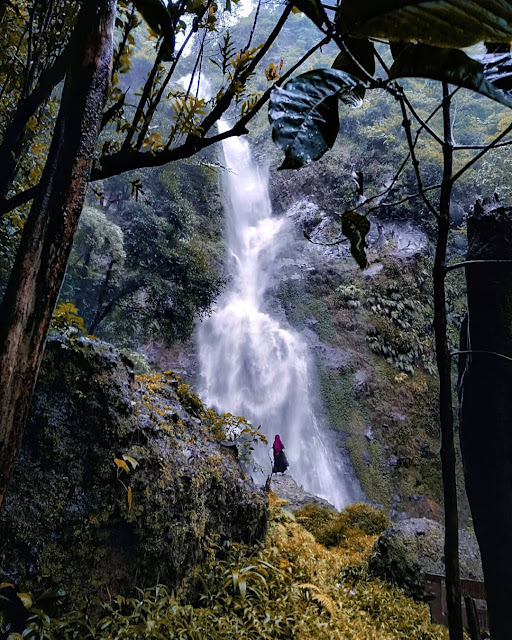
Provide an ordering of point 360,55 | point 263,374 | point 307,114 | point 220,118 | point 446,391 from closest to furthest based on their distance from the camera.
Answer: point 307,114 → point 360,55 → point 446,391 → point 220,118 → point 263,374

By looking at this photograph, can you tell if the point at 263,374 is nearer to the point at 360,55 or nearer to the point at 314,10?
the point at 360,55

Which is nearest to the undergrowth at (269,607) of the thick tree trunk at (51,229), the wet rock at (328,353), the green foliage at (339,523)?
the green foliage at (339,523)

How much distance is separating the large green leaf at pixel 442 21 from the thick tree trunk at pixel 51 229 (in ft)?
1.94

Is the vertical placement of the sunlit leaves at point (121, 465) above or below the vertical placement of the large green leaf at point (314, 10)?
below

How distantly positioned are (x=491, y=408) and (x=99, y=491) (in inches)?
86.7

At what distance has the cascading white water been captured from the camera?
9.88 m

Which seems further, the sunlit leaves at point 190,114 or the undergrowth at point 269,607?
the undergrowth at point 269,607

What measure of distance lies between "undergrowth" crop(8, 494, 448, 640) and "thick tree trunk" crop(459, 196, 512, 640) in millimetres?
1452

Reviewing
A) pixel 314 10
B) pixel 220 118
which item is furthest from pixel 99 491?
pixel 314 10

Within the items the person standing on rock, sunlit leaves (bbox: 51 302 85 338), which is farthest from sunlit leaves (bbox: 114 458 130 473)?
the person standing on rock

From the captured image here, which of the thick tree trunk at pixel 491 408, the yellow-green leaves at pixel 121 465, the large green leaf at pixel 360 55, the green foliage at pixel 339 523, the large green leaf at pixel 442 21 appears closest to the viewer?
the large green leaf at pixel 442 21

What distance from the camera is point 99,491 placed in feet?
7.54

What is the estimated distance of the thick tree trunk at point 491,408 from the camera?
5.36ft

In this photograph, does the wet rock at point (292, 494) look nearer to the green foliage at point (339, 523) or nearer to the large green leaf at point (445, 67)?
the green foliage at point (339, 523)
